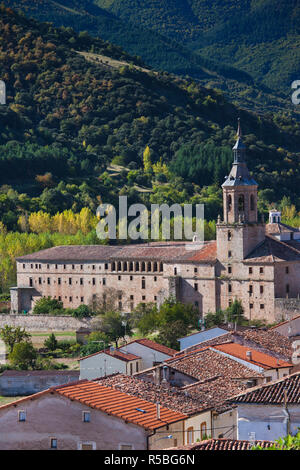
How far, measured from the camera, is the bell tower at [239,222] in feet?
268

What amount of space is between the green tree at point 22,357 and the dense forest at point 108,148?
86.3 feet

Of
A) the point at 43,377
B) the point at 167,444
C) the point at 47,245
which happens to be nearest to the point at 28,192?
the point at 47,245

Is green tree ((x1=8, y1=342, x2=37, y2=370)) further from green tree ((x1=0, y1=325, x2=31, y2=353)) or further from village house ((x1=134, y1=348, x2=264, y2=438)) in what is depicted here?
village house ((x1=134, y1=348, x2=264, y2=438))

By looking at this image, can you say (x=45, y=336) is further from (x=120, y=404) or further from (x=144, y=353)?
(x=120, y=404)

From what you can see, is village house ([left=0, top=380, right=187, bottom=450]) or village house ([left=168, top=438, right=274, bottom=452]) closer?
village house ([left=168, top=438, right=274, bottom=452])

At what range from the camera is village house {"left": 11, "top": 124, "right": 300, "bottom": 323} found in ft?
265

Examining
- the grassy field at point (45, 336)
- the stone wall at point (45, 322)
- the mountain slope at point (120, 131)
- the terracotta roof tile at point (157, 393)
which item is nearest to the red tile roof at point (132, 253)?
the stone wall at point (45, 322)

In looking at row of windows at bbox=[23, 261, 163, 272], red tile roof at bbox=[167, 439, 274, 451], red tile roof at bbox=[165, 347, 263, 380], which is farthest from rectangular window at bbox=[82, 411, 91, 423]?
row of windows at bbox=[23, 261, 163, 272]

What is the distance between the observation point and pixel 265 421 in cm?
3222

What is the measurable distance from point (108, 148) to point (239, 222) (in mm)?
90002

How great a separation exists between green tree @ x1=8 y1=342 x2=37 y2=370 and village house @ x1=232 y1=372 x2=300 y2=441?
1521 inches

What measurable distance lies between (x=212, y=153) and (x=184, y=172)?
4199 millimetres

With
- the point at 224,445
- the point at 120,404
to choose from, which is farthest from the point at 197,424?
the point at 224,445

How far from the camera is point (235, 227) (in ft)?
269
